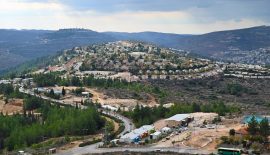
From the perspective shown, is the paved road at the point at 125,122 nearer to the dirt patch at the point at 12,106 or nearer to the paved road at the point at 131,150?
the paved road at the point at 131,150

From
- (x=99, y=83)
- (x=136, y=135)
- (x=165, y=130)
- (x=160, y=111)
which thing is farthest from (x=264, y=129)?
(x=99, y=83)

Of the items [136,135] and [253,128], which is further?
[136,135]

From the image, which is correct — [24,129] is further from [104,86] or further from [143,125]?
[104,86]

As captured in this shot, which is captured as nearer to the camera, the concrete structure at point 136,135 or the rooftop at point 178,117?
the concrete structure at point 136,135

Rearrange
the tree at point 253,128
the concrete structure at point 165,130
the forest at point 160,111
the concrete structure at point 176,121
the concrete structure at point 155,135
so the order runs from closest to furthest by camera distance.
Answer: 1. the tree at point 253,128
2. the concrete structure at point 155,135
3. the concrete structure at point 165,130
4. the concrete structure at point 176,121
5. the forest at point 160,111

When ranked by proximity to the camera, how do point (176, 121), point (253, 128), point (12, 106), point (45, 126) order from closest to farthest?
point (253, 128)
point (176, 121)
point (45, 126)
point (12, 106)

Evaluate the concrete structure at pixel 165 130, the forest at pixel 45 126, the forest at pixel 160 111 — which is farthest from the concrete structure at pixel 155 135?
the forest at pixel 45 126

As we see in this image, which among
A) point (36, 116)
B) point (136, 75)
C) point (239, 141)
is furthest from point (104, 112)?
point (136, 75)

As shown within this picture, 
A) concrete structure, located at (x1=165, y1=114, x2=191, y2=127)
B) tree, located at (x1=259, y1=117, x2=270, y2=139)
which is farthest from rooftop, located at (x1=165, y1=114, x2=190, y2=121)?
tree, located at (x1=259, y1=117, x2=270, y2=139)

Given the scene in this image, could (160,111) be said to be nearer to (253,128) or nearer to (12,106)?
(253,128)

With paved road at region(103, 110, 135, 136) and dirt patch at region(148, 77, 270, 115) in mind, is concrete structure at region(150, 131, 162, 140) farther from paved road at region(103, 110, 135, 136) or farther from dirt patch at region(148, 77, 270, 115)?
dirt patch at region(148, 77, 270, 115)

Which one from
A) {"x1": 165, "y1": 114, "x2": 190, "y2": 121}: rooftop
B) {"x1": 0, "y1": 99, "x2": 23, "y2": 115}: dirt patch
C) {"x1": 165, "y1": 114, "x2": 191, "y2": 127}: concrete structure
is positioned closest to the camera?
{"x1": 165, "y1": 114, "x2": 191, "y2": 127}: concrete structure
